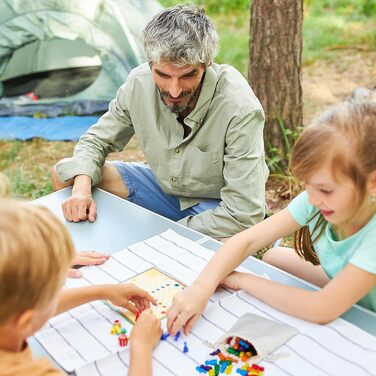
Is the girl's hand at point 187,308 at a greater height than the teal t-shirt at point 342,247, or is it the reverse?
the teal t-shirt at point 342,247

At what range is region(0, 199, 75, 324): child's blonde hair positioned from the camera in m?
0.89

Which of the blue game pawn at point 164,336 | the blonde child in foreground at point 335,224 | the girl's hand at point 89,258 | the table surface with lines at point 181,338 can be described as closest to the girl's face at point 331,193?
the blonde child in foreground at point 335,224

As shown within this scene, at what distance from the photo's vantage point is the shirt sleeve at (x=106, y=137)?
214 centimetres

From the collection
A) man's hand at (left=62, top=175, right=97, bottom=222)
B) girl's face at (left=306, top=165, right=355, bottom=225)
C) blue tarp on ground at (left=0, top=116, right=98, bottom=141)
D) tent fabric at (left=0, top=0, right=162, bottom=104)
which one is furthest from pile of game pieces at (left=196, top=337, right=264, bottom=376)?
tent fabric at (left=0, top=0, right=162, bottom=104)

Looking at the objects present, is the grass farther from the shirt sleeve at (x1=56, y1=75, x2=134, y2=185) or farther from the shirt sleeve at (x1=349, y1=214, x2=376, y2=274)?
the shirt sleeve at (x1=349, y1=214, x2=376, y2=274)

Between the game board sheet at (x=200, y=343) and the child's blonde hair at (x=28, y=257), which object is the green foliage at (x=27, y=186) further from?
the child's blonde hair at (x=28, y=257)

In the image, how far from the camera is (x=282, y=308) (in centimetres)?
132

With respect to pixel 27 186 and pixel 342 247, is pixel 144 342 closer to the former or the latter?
pixel 342 247

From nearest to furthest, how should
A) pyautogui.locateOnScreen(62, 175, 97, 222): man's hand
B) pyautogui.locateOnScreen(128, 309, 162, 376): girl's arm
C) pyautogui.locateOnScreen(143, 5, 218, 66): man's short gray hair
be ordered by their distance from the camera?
1. pyautogui.locateOnScreen(128, 309, 162, 376): girl's arm
2. pyautogui.locateOnScreen(62, 175, 97, 222): man's hand
3. pyautogui.locateOnScreen(143, 5, 218, 66): man's short gray hair

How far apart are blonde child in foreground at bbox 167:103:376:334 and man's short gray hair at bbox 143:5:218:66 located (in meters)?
0.72

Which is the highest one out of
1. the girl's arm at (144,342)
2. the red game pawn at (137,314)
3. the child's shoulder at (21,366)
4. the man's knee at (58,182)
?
the child's shoulder at (21,366)

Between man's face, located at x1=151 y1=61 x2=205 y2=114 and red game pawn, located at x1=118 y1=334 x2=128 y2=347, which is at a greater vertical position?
man's face, located at x1=151 y1=61 x2=205 y2=114

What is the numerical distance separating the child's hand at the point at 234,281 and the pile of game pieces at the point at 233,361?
0.20m

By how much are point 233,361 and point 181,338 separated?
142 mm
